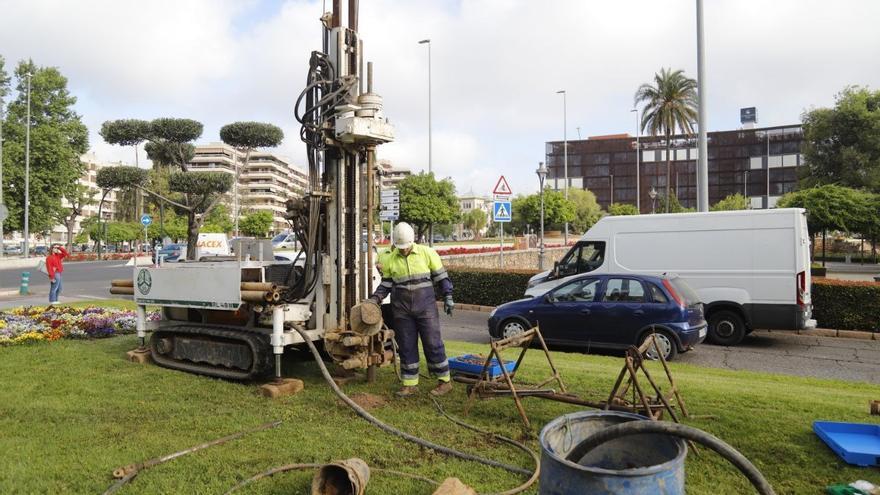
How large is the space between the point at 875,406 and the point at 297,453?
208 inches

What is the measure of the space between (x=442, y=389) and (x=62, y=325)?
303 inches

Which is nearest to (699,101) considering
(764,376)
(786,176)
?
(764,376)

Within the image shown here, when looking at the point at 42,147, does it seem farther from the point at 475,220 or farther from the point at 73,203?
the point at 475,220

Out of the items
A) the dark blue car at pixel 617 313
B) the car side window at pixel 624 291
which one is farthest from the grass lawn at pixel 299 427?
the car side window at pixel 624 291

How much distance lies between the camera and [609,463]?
130 inches

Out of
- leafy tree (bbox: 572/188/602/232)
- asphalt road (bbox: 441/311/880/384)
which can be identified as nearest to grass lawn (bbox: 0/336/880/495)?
asphalt road (bbox: 441/311/880/384)

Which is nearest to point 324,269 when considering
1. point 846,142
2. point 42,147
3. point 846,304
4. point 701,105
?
point 846,304

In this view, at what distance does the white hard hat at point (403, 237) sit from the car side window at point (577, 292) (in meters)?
4.62

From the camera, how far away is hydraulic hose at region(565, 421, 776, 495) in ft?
8.01

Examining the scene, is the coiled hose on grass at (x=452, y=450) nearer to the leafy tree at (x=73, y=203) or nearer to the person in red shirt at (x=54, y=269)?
the person in red shirt at (x=54, y=269)

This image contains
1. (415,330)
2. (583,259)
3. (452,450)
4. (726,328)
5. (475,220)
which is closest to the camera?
(452,450)

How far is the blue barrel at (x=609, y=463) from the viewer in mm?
2558

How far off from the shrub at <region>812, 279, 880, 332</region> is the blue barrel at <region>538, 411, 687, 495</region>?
11.2 meters

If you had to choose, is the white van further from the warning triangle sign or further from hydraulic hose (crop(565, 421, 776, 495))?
hydraulic hose (crop(565, 421, 776, 495))
